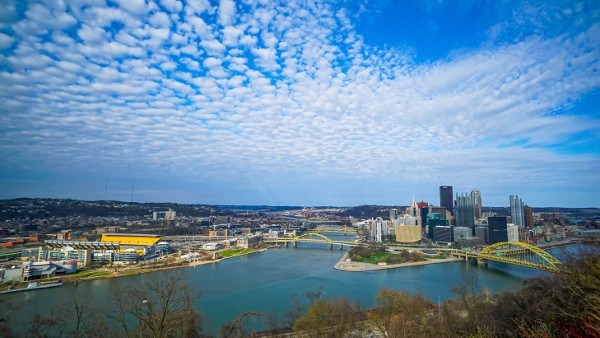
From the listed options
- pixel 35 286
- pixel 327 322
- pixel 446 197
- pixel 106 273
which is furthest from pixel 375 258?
pixel 446 197

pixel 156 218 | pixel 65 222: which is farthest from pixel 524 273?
pixel 156 218

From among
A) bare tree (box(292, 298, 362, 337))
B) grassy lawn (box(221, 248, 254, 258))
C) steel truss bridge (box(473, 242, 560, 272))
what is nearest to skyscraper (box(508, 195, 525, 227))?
steel truss bridge (box(473, 242, 560, 272))

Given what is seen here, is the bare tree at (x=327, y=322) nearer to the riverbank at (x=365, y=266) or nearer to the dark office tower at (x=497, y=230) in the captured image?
the riverbank at (x=365, y=266)

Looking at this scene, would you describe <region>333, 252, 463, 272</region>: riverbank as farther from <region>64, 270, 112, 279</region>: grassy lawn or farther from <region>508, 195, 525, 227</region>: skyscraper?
<region>508, 195, 525, 227</region>: skyscraper

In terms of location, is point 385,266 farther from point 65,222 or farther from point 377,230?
point 65,222

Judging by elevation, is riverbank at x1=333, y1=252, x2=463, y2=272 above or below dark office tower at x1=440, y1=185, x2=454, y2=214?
below

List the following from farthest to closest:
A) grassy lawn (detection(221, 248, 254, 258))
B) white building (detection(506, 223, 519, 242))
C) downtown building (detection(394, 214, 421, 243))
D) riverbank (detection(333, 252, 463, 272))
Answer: downtown building (detection(394, 214, 421, 243)), white building (detection(506, 223, 519, 242)), grassy lawn (detection(221, 248, 254, 258)), riverbank (detection(333, 252, 463, 272))

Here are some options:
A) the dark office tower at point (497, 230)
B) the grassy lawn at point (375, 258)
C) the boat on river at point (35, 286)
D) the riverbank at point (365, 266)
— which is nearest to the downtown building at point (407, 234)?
the dark office tower at point (497, 230)

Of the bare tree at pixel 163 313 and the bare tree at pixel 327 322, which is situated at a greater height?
the bare tree at pixel 163 313
